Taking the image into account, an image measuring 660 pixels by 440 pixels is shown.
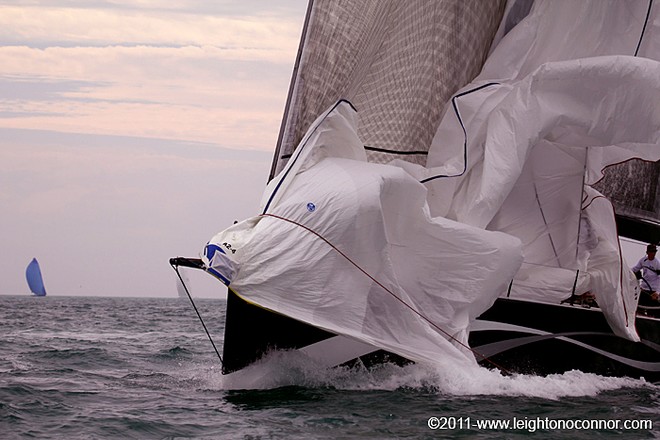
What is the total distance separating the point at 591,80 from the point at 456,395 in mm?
3320

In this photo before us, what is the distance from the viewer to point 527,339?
857cm

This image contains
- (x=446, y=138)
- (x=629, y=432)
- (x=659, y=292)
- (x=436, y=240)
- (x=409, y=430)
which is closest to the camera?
(x=409, y=430)

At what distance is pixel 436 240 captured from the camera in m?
A: 7.66

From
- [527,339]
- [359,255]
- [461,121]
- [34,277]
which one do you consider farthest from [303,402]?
[34,277]

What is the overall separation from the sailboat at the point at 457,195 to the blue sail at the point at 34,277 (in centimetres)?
3807

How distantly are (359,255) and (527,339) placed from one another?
234 centimetres

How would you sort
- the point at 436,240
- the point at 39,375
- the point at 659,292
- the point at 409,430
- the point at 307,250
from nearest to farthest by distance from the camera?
the point at 409,430 < the point at 307,250 < the point at 436,240 < the point at 39,375 < the point at 659,292

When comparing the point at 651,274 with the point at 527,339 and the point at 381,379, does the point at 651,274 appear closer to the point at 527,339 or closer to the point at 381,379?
the point at 527,339

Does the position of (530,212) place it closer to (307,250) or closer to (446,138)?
(446,138)

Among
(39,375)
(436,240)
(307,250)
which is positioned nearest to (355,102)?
(436,240)

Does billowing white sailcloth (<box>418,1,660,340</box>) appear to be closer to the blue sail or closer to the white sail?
the white sail

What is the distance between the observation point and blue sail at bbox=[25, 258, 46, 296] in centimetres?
4500

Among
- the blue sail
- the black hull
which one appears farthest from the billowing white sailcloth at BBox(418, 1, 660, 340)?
the blue sail

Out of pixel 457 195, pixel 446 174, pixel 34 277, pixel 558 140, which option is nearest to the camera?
pixel 446 174
